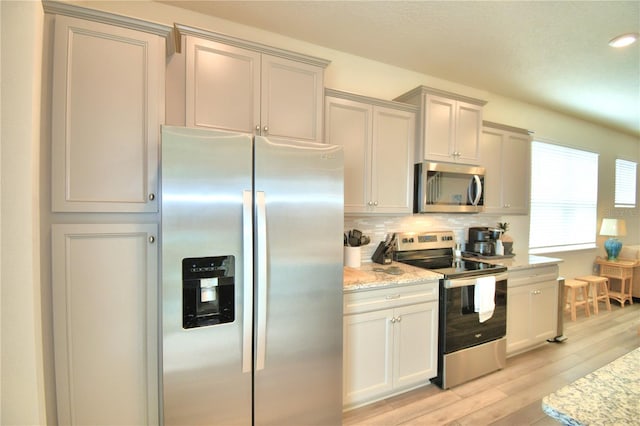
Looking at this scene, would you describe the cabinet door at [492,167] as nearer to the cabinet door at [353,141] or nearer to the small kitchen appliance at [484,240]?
the small kitchen appliance at [484,240]

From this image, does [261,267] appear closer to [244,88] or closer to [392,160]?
[244,88]

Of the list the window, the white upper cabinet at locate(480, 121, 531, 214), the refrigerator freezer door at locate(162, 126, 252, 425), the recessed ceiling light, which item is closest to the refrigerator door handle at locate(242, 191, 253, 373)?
the refrigerator freezer door at locate(162, 126, 252, 425)

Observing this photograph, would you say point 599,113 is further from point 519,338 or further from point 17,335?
point 17,335

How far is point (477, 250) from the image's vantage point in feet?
10.0

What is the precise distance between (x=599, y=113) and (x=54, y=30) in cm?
589

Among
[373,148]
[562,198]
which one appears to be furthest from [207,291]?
[562,198]

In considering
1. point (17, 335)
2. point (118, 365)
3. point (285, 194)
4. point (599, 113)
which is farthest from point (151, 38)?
point (599, 113)

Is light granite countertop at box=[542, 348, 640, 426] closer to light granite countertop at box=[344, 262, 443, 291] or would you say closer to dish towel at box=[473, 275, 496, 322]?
light granite countertop at box=[344, 262, 443, 291]

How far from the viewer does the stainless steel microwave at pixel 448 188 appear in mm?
Result: 2520

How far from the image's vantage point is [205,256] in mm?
1360

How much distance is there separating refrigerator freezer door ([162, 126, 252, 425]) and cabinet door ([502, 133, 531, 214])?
9.70 feet

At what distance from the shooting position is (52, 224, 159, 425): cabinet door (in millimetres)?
1347

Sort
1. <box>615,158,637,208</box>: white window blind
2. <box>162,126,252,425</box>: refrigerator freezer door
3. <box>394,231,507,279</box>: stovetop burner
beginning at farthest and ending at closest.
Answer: <box>615,158,637,208</box>: white window blind → <box>394,231,507,279</box>: stovetop burner → <box>162,126,252,425</box>: refrigerator freezer door

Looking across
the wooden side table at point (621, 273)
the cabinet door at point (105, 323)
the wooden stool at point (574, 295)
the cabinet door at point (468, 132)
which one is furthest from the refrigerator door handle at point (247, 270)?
the wooden side table at point (621, 273)
